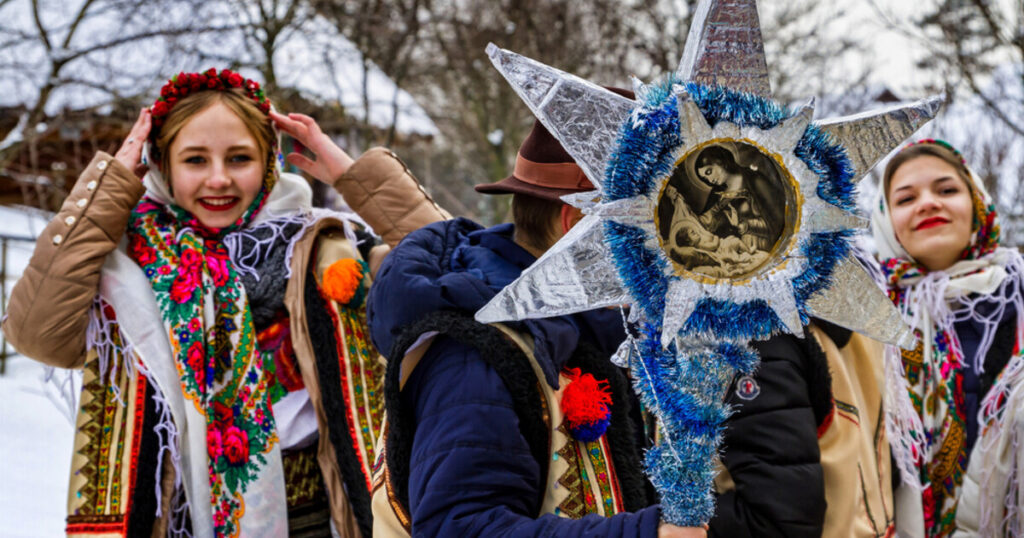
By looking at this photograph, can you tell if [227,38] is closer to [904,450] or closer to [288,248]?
[288,248]

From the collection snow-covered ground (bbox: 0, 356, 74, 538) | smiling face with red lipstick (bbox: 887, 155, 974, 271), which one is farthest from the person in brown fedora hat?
snow-covered ground (bbox: 0, 356, 74, 538)

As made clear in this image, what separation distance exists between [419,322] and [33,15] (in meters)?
6.73

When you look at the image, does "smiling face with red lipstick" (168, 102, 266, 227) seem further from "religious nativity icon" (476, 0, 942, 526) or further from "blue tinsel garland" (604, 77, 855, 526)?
"blue tinsel garland" (604, 77, 855, 526)

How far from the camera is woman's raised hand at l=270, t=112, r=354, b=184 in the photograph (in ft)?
8.65

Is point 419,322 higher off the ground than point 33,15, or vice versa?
point 33,15

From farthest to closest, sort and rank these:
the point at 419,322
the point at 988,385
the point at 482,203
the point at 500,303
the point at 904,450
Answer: the point at 482,203 → the point at 988,385 → the point at 904,450 → the point at 419,322 → the point at 500,303

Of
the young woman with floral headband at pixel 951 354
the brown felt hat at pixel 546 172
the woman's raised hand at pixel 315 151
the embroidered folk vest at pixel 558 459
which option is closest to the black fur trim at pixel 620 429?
the embroidered folk vest at pixel 558 459

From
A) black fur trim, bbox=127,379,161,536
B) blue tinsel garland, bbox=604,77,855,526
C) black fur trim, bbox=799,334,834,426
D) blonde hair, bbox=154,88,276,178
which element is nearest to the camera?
blue tinsel garland, bbox=604,77,855,526

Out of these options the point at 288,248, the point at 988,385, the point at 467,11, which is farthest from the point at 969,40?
the point at 288,248

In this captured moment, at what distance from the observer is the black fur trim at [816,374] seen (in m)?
1.68

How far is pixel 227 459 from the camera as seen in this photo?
2.26 m

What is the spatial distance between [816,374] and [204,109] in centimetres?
185

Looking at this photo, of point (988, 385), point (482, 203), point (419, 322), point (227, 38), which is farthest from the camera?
point (482, 203)

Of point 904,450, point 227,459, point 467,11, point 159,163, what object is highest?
point 467,11
